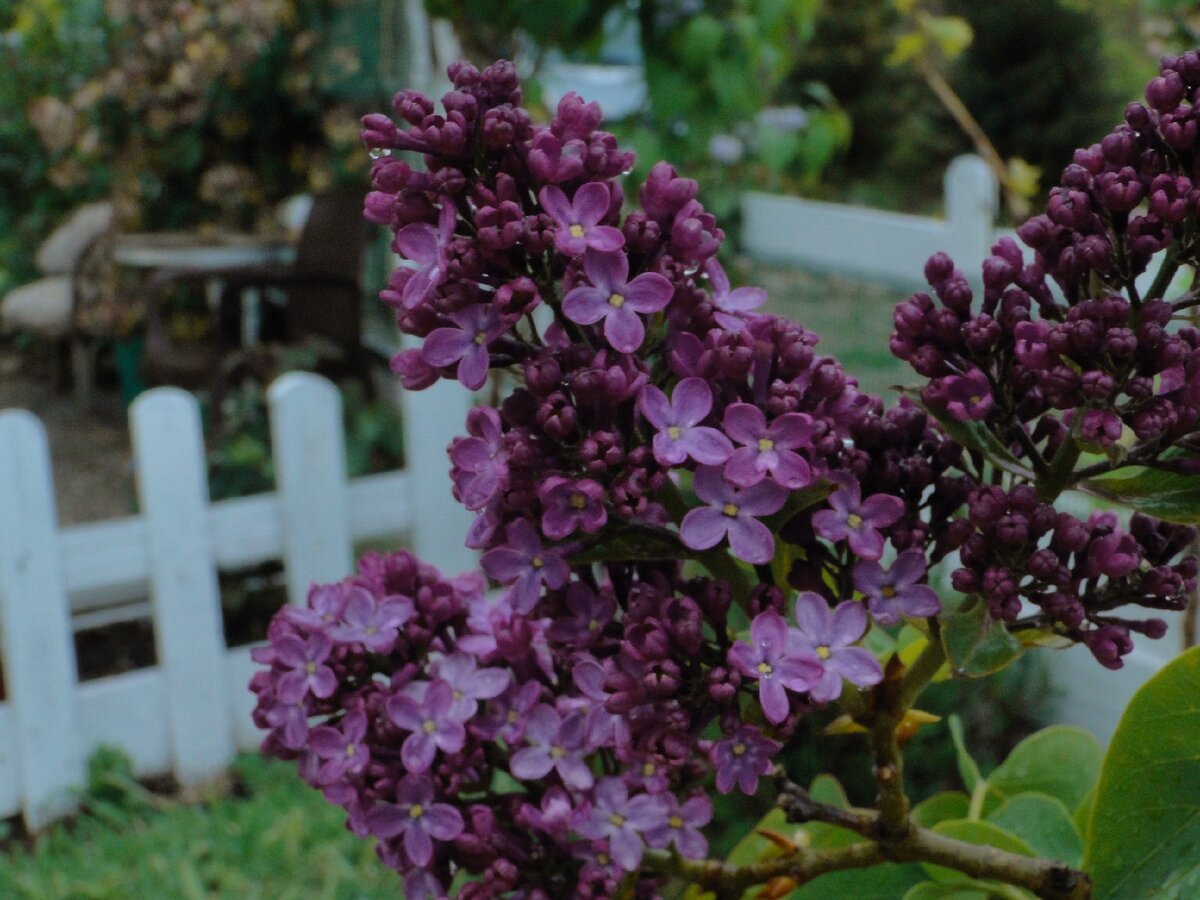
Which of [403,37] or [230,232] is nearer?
[403,37]

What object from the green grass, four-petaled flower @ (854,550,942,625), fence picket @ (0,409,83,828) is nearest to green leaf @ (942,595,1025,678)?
four-petaled flower @ (854,550,942,625)

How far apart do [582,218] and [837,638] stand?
180 millimetres

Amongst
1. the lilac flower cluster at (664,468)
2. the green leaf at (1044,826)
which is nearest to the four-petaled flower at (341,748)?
the lilac flower cluster at (664,468)

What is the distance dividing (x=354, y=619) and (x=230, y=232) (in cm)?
638

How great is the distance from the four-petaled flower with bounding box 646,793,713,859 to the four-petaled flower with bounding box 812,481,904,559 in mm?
150

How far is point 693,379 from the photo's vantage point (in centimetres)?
48

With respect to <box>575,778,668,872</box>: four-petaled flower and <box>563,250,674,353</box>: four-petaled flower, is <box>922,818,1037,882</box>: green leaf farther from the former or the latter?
<box>563,250,674,353</box>: four-petaled flower

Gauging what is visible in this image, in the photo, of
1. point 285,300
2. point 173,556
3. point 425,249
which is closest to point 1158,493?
point 425,249

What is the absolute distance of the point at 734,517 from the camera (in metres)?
0.49

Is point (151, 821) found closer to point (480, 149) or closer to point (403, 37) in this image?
point (480, 149)

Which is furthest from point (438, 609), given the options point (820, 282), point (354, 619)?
point (820, 282)

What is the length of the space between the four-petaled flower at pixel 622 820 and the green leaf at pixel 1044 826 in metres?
0.24

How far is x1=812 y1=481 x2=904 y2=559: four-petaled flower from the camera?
0.49 m

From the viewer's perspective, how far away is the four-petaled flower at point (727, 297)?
0.54 meters
